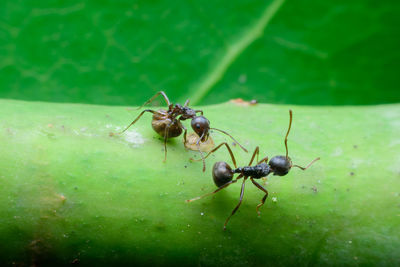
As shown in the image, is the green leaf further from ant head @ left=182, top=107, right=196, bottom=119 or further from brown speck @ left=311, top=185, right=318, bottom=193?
ant head @ left=182, top=107, right=196, bottom=119

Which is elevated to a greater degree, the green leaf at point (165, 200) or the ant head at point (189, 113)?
the ant head at point (189, 113)

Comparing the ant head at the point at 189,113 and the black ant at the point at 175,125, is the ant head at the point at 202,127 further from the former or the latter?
the ant head at the point at 189,113

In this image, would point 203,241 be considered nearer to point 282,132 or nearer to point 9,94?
point 282,132

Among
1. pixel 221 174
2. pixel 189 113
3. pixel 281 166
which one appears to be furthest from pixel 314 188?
pixel 189 113

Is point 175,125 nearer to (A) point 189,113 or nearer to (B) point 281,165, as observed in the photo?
(A) point 189,113

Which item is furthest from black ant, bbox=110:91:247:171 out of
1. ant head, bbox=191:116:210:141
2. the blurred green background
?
the blurred green background

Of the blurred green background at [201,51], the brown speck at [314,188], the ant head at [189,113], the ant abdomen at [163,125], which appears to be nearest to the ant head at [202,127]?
the ant abdomen at [163,125]

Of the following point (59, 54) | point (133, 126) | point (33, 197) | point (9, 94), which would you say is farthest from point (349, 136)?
point (9, 94)
